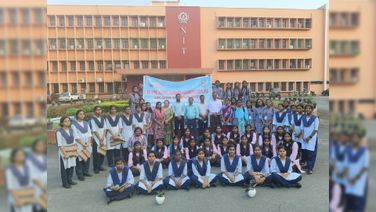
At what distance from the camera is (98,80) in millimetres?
24719

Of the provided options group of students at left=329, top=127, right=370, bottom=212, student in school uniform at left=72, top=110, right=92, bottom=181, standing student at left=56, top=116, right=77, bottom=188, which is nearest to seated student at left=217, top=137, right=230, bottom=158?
student in school uniform at left=72, top=110, right=92, bottom=181

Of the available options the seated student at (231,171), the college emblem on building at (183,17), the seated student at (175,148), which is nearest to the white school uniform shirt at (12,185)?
the seated student at (231,171)

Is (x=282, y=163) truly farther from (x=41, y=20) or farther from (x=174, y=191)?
(x=41, y=20)

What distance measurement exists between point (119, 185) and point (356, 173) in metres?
4.13

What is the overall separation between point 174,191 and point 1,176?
4.20 meters

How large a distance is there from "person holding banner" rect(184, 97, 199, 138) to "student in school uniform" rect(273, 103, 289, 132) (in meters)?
1.69

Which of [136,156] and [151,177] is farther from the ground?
[136,156]

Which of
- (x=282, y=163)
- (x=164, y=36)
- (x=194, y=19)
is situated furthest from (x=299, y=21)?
(x=282, y=163)

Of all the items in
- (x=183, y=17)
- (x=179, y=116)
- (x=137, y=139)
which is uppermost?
(x=183, y=17)

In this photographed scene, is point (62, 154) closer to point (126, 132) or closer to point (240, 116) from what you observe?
point (126, 132)

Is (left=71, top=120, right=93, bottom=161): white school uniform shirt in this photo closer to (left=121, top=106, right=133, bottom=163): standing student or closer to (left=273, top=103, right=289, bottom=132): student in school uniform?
(left=121, top=106, right=133, bottom=163): standing student

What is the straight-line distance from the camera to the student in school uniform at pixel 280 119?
653 centimetres

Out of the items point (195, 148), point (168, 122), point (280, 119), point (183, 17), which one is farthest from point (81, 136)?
point (183, 17)

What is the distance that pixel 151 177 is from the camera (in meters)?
5.04
